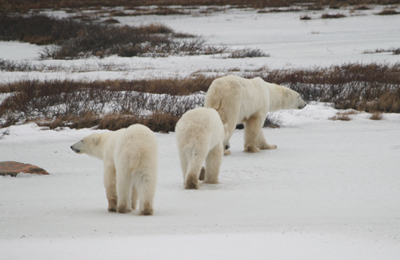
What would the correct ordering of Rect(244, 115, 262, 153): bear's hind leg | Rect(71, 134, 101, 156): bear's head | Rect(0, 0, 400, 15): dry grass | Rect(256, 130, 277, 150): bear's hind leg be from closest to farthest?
Rect(71, 134, 101, 156): bear's head, Rect(244, 115, 262, 153): bear's hind leg, Rect(256, 130, 277, 150): bear's hind leg, Rect(0, 0, 400, 15): dry grass

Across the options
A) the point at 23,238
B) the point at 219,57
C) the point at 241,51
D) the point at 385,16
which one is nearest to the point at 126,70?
the point at 219,57

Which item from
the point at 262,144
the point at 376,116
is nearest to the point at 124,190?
the point at 262,144

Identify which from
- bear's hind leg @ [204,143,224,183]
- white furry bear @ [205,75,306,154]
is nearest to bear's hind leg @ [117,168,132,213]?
bear's hind leg @ [204,143,224,183]

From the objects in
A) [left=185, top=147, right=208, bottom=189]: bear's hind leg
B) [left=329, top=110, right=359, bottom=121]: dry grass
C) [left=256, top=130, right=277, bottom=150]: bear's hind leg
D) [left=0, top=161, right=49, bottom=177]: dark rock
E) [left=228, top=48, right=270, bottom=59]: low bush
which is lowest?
[left=329, top=110, right=359, bottom=121]: dry grass

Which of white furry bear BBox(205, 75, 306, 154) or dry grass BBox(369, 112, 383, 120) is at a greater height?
white furry bear BBox(205, 75, 306, 154)

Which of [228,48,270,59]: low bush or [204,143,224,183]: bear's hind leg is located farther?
[228,48,270,59]: low bush

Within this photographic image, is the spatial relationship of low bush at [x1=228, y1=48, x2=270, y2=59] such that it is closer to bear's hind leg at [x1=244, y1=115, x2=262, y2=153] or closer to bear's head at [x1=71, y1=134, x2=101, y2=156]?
bear's hind leg at [x1=244, y1=115, x2=262, y2=153]

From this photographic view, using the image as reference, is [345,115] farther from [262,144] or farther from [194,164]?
[194,164]

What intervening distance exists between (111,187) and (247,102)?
3428 millimetres

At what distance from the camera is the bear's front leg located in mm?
4090

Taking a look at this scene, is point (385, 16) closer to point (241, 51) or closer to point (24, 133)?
point (241, 51)

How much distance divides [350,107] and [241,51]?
363 inches

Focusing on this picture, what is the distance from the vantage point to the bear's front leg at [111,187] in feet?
13.4

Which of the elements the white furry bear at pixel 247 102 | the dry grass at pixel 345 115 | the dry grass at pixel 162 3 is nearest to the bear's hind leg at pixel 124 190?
the white furry bear at pixel 247 102
